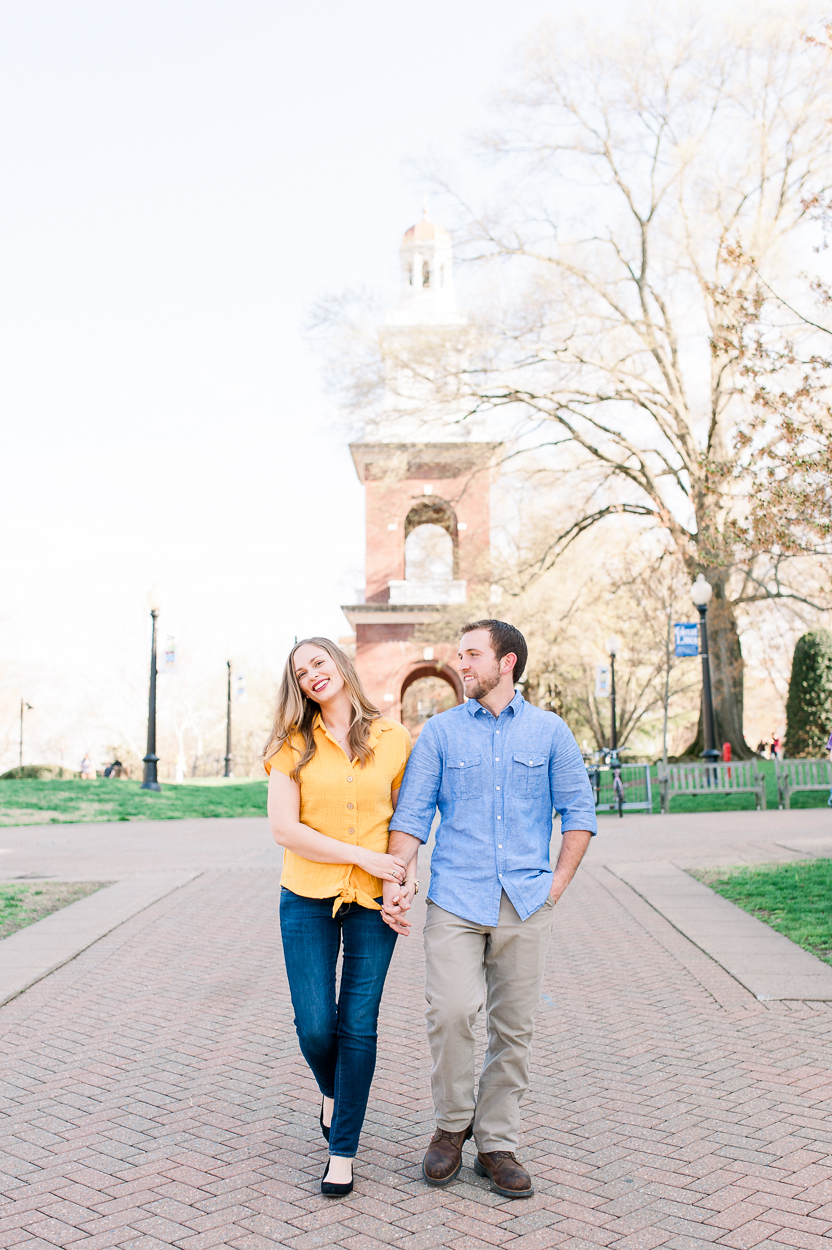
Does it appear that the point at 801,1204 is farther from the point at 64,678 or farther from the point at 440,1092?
the point at 64,678

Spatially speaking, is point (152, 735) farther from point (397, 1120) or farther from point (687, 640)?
point (397, 1120)

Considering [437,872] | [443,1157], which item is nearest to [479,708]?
[437,872]

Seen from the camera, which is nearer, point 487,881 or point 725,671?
point 487,881

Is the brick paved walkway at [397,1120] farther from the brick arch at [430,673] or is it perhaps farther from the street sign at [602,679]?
the brick arch at [430,673]

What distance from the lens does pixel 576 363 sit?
81.2ft

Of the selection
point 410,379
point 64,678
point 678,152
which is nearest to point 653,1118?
point 410,379

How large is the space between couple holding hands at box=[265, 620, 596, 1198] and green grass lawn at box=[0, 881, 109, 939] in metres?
5.31

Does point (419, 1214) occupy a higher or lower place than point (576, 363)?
lower

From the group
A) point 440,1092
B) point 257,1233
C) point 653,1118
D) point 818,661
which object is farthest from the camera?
point 818,661

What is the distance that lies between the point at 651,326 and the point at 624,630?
1351 centimetres

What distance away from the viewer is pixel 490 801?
3695 millimetres

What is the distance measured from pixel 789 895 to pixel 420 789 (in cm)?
642

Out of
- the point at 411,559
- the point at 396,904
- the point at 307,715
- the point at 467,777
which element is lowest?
the point at 396,904

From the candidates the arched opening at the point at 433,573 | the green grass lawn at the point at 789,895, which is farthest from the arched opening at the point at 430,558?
the green grass lawn at the point at 789,895
